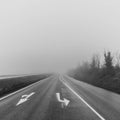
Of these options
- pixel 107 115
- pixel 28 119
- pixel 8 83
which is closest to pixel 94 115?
pixel 107 115

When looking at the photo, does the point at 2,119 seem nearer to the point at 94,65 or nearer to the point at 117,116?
the point at 117,116

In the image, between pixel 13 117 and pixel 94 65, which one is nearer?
pixel 13 117

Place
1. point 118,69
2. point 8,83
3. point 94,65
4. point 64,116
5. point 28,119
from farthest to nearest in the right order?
point 94,65 → point 118,69 → point 8,83 → point 64,116 → point 28,119

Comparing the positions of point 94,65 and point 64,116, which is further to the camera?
point 94,65

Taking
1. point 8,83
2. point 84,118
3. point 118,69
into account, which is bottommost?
point 84,118

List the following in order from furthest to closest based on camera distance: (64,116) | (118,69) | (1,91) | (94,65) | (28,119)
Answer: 1. (94,65)
2. (118,69)
3. (1,91)
4. (64,116)
5. (28,119)

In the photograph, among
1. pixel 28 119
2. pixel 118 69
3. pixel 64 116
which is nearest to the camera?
pixel 28 119

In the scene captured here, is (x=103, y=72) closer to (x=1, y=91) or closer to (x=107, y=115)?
(x=1, y=91)

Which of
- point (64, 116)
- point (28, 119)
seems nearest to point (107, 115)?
point (64, 116)

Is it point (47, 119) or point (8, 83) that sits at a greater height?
point (8, 83)

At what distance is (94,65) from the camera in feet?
132

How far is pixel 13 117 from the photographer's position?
640 centimetres

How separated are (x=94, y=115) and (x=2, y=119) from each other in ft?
11.7

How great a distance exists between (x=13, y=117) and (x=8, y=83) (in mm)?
10576
